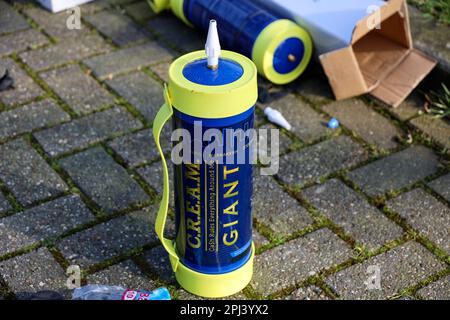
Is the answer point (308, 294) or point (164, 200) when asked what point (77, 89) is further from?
point (308, 294)

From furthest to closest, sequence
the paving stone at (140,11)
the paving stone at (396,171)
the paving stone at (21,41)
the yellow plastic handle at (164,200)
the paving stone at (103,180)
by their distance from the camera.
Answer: the paving stone at (140,11) → the paving stone at (21,41) → the paving stone at (396,171) → the paving stone at (103,180) → the yellow plastic handle at (164,200)

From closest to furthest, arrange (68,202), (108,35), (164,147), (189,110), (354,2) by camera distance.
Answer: (189,110) < (68,202) < (164,147) < (354,2) < (108,35)

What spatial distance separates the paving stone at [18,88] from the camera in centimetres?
425

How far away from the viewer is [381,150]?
3986 millimetres

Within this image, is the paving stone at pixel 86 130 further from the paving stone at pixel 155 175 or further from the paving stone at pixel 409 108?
the paving stone at pixel 409 108

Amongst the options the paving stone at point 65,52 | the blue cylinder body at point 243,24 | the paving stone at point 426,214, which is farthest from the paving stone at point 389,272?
the paving stone at point 65,52

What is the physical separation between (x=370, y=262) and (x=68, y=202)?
1.39 meters

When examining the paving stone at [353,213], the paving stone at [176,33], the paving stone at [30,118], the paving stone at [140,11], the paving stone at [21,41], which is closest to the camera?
the paving stone at [353,213]

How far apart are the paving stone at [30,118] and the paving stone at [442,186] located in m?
1.91

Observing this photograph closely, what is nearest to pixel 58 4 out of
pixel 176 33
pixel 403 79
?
pixel 176 33

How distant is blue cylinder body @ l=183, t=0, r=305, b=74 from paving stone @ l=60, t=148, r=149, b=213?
106 cm

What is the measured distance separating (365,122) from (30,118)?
1.79 m
